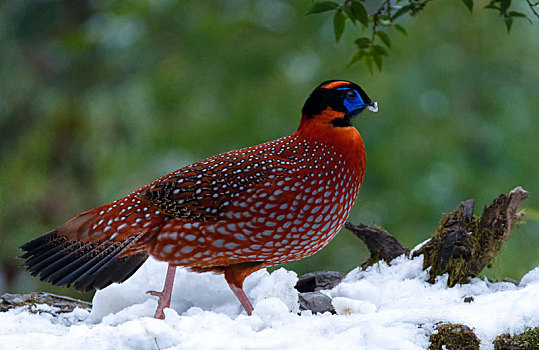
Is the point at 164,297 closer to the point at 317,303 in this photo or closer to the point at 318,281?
the point at 317,303

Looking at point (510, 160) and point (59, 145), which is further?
point (59, 145)

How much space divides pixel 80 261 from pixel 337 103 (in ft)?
5.25

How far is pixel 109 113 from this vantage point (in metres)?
8.39

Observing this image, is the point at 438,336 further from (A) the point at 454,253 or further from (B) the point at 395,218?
(B) the point at 395,218

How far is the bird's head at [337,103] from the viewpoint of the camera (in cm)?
376

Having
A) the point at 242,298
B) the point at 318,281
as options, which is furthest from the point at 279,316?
the point at 318,281

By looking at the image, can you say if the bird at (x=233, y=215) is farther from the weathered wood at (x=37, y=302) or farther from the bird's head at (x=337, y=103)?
the weathered wood at (x=37, y=302)

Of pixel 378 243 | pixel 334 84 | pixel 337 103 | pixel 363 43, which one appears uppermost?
pixel 363 43

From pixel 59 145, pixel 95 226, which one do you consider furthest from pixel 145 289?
pixel 59 145

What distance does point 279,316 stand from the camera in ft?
9.46

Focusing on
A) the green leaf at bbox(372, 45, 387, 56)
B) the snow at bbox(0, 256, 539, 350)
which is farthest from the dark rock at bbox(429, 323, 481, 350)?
the green leaf at bbox(372, 45, 387, 56)

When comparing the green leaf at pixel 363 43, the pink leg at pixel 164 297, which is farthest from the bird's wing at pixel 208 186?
the green leaf at pixel 363 43

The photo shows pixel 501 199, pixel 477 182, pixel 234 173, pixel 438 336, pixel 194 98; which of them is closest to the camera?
pixel 438 336

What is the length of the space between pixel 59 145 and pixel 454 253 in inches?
242
